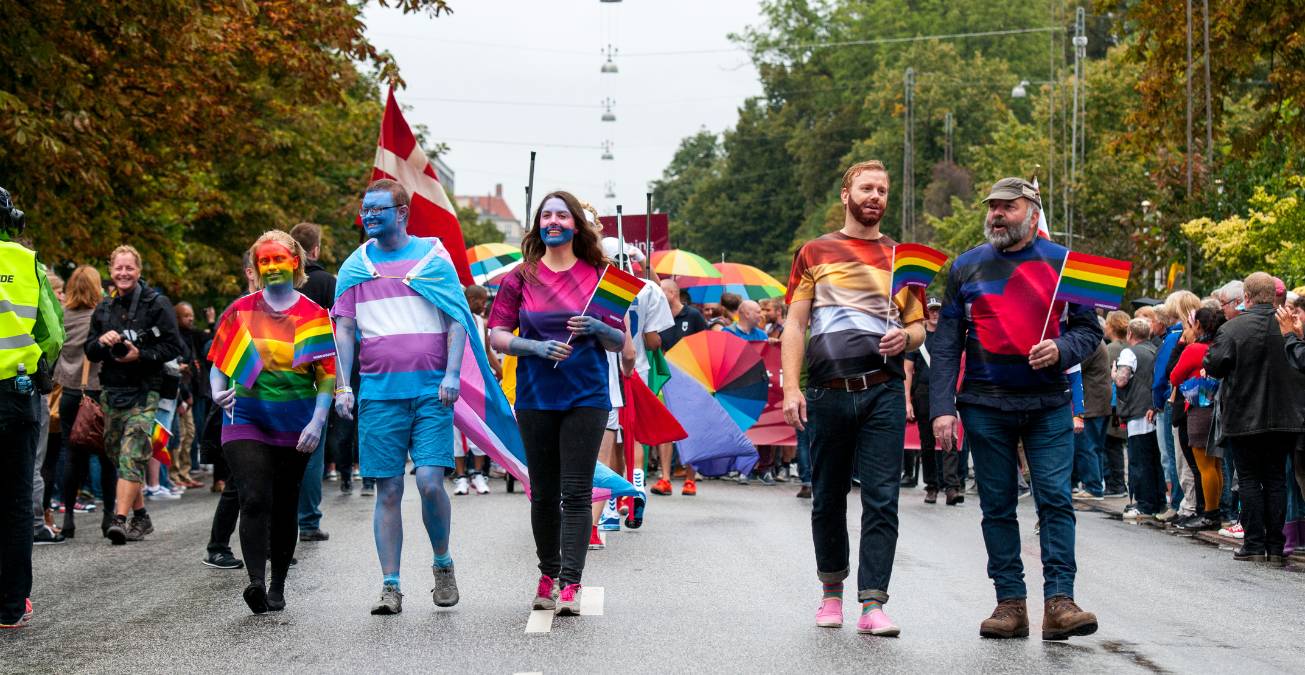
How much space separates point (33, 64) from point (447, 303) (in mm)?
9389

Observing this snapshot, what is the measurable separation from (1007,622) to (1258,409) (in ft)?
17.2

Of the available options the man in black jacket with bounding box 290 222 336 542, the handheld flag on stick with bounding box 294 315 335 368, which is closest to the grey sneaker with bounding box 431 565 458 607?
the handheld flag on stick with bounding box 294 315 335 368

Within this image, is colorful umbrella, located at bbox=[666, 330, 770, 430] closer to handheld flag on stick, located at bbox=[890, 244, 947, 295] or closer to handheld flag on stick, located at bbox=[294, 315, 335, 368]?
handheld flag on stick, located at bbox=[294, 315, 335, 368]

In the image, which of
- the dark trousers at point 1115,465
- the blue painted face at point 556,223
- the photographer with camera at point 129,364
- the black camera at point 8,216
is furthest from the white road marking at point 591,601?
the dark trousers at point 1115,465

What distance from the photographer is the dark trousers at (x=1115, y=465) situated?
18.8 metres

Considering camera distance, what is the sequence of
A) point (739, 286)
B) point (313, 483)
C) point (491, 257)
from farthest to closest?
point (739, 286), point (491, 257), point (313, 483)

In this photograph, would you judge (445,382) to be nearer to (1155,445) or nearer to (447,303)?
(447,303)

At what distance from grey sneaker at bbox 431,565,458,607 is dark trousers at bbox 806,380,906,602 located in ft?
6.06

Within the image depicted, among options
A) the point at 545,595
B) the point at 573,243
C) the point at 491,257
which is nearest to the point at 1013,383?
the point at 573,243

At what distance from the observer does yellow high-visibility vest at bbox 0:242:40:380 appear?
841 centimetres

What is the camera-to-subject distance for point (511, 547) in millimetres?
11586

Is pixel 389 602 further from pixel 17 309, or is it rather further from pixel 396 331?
pixel 17 309

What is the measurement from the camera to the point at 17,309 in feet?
27.7

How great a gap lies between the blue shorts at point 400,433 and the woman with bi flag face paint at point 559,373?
1.32ft
